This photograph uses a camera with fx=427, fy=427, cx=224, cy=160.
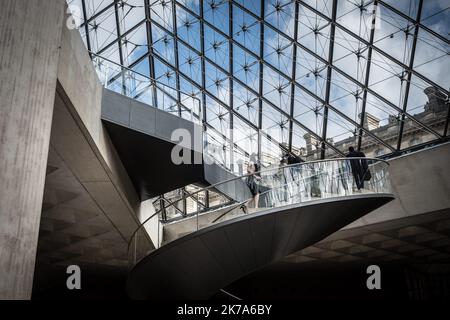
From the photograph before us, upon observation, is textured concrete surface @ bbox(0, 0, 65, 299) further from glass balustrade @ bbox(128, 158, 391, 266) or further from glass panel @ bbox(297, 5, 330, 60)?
glass panel @ bbox(297, 5, 330, 60)

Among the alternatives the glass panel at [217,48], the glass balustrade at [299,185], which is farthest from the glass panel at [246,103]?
the glass balustrade at [299,185]

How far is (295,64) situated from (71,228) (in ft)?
47.4

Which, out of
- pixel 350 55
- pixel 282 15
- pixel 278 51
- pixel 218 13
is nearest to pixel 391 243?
pixel 350 55

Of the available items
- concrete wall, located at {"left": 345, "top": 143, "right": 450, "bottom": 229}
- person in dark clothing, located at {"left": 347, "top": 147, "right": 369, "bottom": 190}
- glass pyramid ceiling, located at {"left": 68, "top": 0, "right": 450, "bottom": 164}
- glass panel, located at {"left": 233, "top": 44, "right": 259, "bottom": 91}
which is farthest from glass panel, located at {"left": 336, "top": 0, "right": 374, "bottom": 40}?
person in dark clothing, located at {"left": 347, "top": 147, "right": 369, "bottom": 190}

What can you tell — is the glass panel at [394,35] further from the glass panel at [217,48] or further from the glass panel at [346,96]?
the glass panel at [217,48]

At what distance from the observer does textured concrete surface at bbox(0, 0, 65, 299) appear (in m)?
5.60

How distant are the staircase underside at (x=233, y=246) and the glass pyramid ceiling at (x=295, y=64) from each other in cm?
547

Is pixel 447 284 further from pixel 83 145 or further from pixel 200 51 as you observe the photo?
pixel 83 145

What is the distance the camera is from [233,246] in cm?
1185

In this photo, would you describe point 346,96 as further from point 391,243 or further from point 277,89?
point 391,243

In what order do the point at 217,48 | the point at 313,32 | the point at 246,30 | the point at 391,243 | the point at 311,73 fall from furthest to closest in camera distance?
1. the point at 217,48
2. the point at 246,30
3. the point at 311,73
4. the point at 313,32
5. the point at 391,243

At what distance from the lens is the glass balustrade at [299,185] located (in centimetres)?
1191

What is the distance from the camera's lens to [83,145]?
11234 millimetres

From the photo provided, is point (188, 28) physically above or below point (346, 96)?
above
